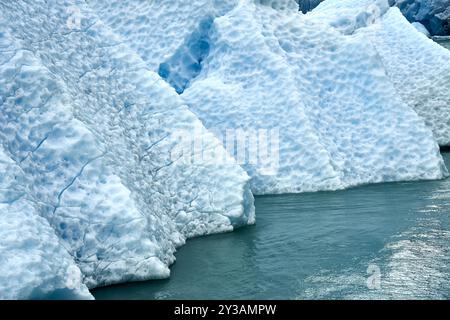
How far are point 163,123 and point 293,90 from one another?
278 centimetres

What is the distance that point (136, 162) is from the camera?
20.0 feet

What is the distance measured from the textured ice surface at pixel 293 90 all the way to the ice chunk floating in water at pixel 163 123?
0.7 inches

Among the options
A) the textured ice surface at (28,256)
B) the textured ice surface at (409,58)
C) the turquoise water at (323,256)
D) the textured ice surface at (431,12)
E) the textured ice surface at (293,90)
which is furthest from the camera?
the textured ice surface at (431,12)

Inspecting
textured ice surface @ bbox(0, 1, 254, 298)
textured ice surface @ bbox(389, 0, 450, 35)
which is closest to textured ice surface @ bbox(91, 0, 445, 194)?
textured ice surface @ bbox(0, 1, 254, 298)

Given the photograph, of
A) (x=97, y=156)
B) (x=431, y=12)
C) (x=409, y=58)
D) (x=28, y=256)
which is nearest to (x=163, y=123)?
(x=97, y=156)

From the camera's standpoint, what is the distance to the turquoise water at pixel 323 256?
468 centimetres

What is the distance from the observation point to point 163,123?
6.75 m

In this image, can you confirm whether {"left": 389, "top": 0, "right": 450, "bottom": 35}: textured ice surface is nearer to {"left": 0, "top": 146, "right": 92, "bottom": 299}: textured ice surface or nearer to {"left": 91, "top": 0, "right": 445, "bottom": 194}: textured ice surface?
{"left": 91, "top": 0, "right": 445, "bottom": 194}: textured ice surface

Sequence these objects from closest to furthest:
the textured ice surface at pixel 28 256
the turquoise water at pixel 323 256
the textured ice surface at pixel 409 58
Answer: the textured ice surface at pixel 28 256, the turquoise water at pixel 323 256, the textured ice surface at pixel 409 58

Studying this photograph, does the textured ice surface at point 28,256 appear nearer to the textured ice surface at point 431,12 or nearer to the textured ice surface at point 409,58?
the textured ice surface at point 409,58

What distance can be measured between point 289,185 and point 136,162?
291 cm

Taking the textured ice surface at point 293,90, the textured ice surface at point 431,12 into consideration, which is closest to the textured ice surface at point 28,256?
the textured ice surface at point 293,90

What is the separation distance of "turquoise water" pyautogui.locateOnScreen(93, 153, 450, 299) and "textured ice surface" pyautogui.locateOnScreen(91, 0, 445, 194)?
105cm

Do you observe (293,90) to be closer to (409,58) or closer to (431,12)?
(409,58)
